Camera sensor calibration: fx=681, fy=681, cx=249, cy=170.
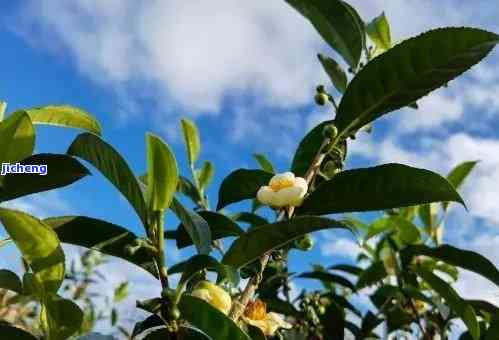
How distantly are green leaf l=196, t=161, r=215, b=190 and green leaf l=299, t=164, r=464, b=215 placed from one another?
105 cm

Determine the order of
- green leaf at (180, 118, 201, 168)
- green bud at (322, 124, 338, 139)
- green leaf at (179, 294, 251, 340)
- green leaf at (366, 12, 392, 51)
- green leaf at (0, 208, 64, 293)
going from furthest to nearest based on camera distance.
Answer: green leaf at (180, 118, 201, 168) < green leaf at (366, 12, 392, 51) < green bud at (322, 124, 338, 139) < green leaf at (0, 208, 64, 293) < green leaf at (179, 294, 251, 340)

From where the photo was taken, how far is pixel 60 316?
109 centimetres

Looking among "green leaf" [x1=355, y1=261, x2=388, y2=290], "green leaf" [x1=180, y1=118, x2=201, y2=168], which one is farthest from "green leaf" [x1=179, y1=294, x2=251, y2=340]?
"green leaf" [x1=355, y1=261, x2=388, y2=290]

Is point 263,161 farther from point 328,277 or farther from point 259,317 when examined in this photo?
point 259,317

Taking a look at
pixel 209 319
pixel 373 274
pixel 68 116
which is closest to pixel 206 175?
pixel 373 274

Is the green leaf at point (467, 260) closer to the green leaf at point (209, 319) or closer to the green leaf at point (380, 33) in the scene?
the green leaf at point (380, 33)

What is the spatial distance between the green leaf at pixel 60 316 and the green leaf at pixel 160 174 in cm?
21

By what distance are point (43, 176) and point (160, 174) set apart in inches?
11.2

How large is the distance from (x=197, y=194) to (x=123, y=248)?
3.09 ft

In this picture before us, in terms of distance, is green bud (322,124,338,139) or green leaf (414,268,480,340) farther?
green leaf (414,268,480,340)

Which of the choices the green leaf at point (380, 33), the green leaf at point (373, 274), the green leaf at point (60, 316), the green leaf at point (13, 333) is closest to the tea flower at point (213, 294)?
the green leaf at point (60, 316)

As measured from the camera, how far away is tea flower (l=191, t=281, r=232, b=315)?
1.02 m

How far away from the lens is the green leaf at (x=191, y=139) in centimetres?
205

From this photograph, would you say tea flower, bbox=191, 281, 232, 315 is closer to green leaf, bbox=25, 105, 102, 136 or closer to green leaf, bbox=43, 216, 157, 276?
green leaf, bbox=43, 216, 157, 276
